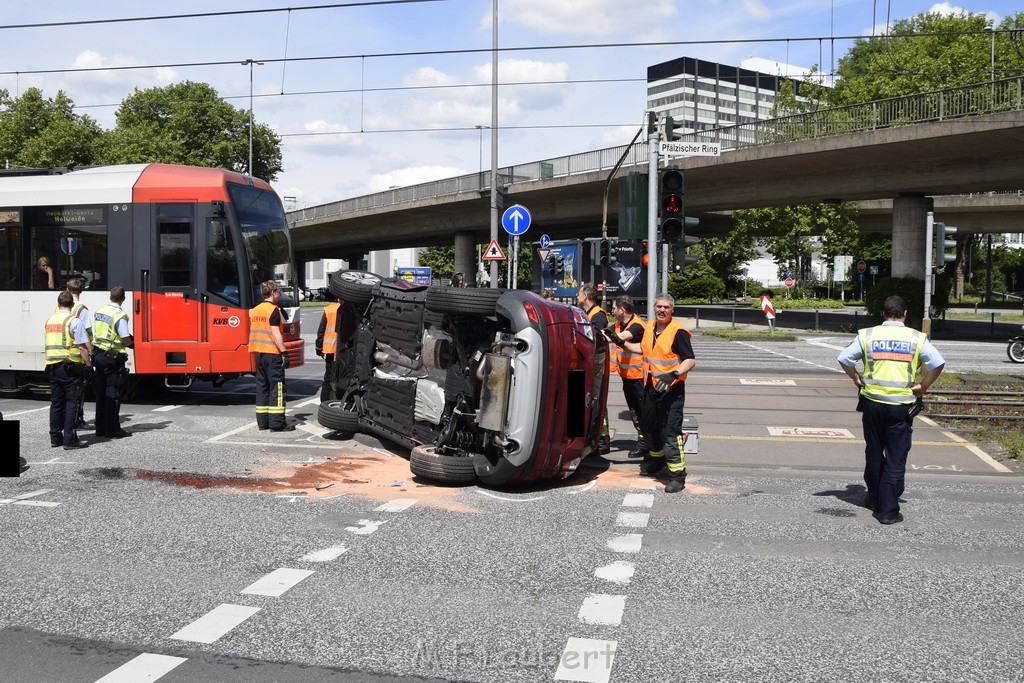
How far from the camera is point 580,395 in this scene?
28.3ft

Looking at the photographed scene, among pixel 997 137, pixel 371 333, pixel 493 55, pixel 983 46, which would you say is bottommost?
pixel 371 333

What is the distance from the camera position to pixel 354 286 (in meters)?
11.0

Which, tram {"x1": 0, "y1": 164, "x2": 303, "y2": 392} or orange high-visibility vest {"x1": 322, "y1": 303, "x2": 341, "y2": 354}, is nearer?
orange high-visibility vest {"x1": 322, "y1": 303, "x2": 341, "y2": 354}

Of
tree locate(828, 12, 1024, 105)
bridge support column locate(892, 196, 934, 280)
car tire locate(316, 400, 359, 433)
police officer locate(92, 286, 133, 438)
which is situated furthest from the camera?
tree locate(828, 12, 1024, 105)

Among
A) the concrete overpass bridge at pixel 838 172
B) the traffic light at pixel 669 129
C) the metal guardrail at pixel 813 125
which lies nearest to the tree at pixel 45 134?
the concrete overpass bridge at pixel 838 172

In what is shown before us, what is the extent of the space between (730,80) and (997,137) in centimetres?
11992

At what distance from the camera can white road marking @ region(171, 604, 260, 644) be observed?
A: 195 inches

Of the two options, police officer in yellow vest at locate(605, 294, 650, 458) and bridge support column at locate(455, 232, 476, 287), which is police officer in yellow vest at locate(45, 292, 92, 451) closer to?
police officer in yellow vest at locate(605, 294, 650, 458)

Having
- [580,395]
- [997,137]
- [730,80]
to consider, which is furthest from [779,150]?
[730,80]

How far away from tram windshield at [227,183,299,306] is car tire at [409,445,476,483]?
6382mm

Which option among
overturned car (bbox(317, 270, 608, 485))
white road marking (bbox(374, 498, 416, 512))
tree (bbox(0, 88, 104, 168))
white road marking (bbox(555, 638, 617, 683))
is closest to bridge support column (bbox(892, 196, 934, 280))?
overturned car (bbox(317, 270, 608, 485))

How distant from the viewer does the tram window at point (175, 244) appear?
1399 cm

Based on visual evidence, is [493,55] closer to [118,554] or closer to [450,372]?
[450,372]

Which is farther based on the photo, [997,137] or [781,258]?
[781,258]
